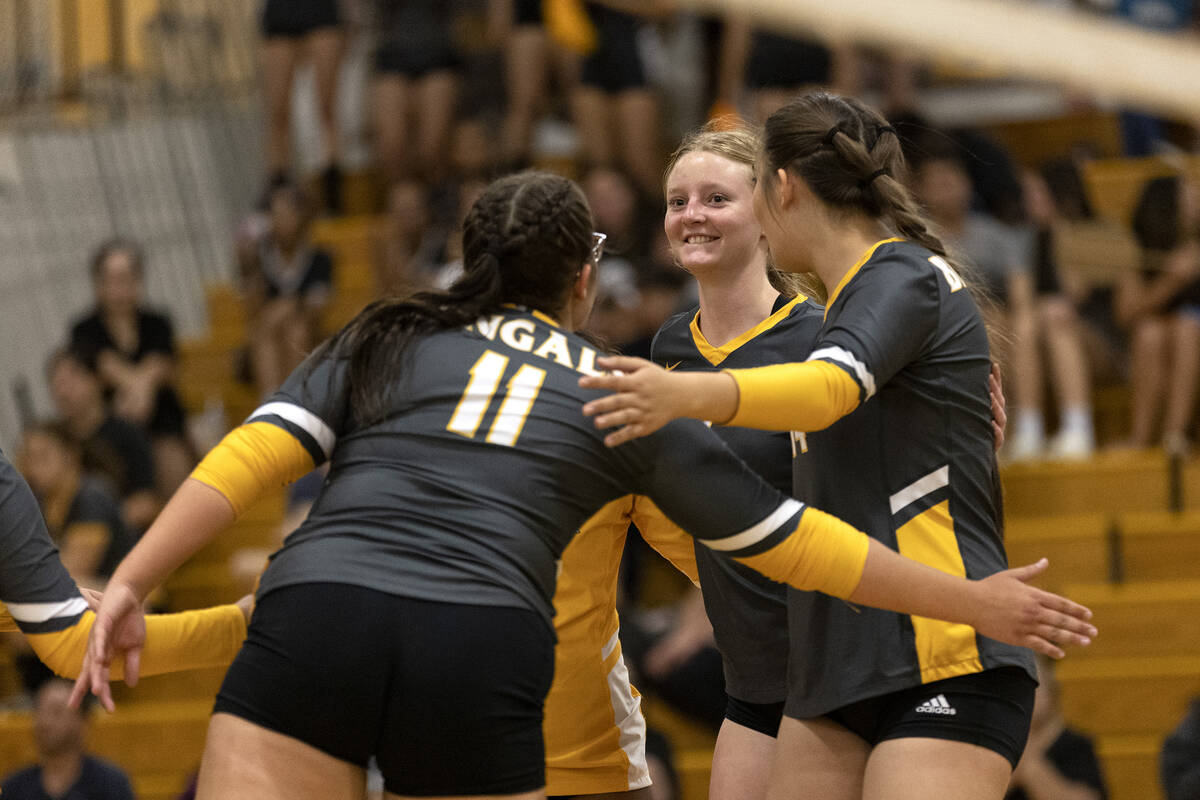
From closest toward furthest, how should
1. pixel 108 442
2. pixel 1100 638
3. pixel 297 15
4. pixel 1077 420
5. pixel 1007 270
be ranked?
1. pixel 1100 638
2. pixel 1077 420
3. pixel 1007 270
4. pixel 108 442
5. pixel 297 15

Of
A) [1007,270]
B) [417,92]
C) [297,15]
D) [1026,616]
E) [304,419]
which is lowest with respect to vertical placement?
[1007,270]

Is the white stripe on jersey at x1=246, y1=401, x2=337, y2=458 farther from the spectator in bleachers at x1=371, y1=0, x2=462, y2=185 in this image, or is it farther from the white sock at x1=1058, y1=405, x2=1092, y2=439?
the spectator in bleachers at x1=371, y1=0, x2=462, y2=185

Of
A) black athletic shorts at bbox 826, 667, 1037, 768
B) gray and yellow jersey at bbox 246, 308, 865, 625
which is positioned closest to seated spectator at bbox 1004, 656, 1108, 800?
black athletic shorts at bbox 826, 667, 1037, 768

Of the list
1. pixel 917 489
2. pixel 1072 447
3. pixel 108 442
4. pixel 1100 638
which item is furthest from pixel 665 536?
pixel 108 442

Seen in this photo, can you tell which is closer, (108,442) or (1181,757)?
(1181,757)

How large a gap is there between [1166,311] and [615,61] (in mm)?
3704

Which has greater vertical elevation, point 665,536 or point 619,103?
point 665,536

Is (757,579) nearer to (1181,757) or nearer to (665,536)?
(665,536)

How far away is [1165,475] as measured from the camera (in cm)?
741

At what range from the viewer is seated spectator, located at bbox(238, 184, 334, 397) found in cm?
908

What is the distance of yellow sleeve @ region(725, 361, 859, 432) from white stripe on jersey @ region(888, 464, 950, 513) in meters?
0.24

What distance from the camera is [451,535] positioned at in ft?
7.86

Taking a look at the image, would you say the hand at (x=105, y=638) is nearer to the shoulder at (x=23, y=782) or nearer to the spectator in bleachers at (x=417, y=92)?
the shoulder at (x=23, y=782)

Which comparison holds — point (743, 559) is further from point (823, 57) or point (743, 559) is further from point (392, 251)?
point (392, 251)
